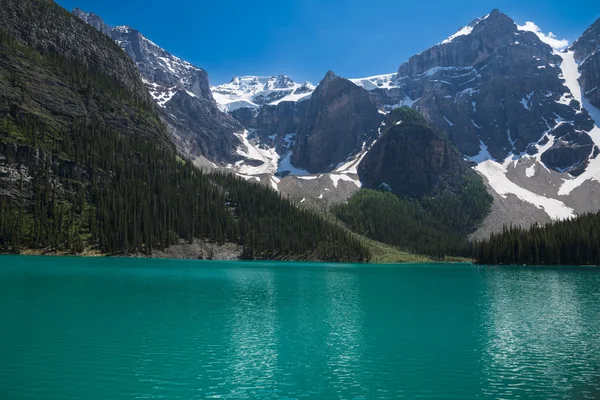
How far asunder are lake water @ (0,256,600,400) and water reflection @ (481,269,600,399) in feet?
0.38

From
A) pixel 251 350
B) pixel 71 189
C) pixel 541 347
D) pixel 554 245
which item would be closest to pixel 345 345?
pixel 251 350

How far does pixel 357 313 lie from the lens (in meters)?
46.5

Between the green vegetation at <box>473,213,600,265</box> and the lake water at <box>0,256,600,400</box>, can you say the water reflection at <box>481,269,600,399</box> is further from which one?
the green vegetation at <box>473,213,600,265</box>

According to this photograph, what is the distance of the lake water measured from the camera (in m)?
22.2

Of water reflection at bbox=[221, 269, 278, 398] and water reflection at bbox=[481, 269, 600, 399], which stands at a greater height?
water reflection at bbox=[221, 269, 278, 398]

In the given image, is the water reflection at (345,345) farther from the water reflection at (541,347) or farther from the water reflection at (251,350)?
the water reflection at (541,347)

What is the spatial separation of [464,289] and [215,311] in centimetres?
4565

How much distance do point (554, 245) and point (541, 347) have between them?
142246mm

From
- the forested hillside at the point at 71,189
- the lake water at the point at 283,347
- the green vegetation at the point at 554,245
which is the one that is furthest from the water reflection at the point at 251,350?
the green vegetation at the point at 554,245

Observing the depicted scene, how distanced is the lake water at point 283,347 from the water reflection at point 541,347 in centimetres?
12

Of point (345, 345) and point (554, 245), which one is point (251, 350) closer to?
point (345, 345)

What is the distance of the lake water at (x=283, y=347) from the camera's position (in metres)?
22.2

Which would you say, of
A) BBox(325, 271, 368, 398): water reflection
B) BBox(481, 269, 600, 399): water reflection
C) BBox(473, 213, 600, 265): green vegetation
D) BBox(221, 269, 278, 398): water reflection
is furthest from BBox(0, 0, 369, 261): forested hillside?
BBox(481, 269, 600, 399): water reflection

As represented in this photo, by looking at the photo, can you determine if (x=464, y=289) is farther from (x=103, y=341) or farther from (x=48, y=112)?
(x=48, y=112)
